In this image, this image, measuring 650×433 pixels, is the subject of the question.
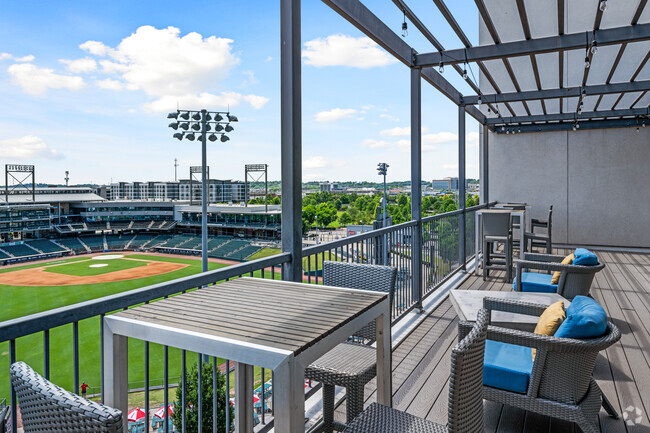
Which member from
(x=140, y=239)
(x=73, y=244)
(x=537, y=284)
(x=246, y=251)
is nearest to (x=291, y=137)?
(x=537, y=284)

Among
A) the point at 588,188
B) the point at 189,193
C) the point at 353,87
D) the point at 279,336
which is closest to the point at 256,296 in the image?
the point at 279,336

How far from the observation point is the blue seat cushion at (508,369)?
89.3 inches

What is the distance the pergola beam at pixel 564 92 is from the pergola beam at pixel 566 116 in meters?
1.79

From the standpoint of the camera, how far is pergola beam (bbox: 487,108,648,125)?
8.67 meters

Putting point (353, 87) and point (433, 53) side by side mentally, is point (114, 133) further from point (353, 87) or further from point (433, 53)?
point (353, 87)

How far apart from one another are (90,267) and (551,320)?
12.0 metres

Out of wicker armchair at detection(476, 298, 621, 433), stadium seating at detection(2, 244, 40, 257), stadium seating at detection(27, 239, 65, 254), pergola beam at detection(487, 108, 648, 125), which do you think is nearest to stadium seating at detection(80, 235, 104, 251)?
stadium seating at detection(27, 239, 65, 254)

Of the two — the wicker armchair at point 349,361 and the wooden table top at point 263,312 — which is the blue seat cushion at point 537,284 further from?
the wooden table top at point 263,312

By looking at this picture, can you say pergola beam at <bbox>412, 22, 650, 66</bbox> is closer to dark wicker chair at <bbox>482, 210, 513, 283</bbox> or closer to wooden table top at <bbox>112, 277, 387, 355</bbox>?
dark wicker chair at <bbox>482, 210, 513, 283</bbox>

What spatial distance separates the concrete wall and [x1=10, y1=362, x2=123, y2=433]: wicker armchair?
453 inches

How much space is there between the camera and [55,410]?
93cm

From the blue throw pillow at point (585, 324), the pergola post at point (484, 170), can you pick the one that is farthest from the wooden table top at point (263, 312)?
the pergola post at point (484, 170)

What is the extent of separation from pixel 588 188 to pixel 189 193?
9504mm

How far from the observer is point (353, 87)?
29625 mm
